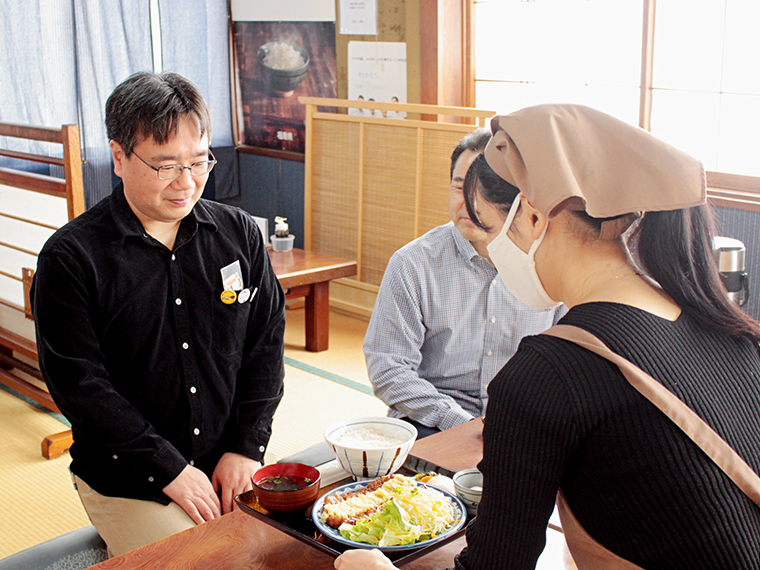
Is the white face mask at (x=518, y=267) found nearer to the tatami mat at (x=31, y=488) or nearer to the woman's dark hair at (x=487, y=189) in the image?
the woman's dark hair at (x=487, y=189)

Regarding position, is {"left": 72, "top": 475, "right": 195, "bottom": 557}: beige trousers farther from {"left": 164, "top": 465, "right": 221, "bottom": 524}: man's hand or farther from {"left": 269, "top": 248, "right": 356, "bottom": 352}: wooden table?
{"left": 269, "top": 248, "right": 356, "bottom": 352}: wooden table

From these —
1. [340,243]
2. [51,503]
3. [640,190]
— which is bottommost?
[51,503]

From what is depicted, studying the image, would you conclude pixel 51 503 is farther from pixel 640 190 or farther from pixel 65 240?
pixel 640 190

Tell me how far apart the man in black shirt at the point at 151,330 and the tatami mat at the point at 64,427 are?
0.94 meters

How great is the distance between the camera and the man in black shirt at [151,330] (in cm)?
158

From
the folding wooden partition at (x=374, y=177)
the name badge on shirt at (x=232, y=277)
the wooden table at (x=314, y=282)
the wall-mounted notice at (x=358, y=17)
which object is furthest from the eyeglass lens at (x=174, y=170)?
the wall-mounted notice at (x=358, y=17)

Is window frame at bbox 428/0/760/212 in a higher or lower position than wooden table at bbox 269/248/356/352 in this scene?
higher

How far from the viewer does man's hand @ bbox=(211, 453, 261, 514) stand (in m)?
1.68

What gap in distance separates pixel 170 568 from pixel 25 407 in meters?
2.60

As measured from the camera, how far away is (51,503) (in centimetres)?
259

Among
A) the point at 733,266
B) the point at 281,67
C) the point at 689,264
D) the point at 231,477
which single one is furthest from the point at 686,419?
the point at 281,67

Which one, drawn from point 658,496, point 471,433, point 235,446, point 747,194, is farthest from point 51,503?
point 747,194

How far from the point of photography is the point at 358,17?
4.63m

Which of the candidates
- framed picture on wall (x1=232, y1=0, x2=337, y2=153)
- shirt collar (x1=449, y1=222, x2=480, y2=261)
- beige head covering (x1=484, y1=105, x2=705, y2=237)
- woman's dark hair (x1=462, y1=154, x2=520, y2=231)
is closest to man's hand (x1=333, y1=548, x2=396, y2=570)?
beige head covering (x1=484, y1=105, x2=705, y2=237)
